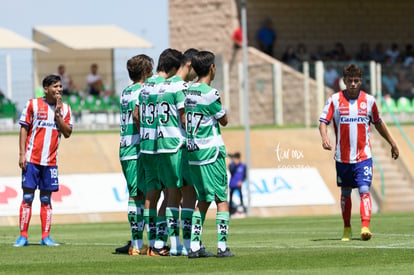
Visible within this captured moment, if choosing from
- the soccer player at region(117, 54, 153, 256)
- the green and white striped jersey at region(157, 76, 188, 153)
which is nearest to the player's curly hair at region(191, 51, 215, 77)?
the green and white striped jersey at region(157, 76, 188, 153)

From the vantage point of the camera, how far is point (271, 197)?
3238 cm

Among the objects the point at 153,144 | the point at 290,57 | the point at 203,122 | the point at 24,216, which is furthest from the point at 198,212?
the point at 290,57

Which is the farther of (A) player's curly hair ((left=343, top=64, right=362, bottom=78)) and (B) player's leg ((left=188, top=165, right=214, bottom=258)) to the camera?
(A) player's curly hair ((left=343, top=64, right=362, bottom=78))

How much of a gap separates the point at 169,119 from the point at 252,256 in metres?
1.86

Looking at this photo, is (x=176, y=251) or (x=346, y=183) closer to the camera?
(x=176, y=251)

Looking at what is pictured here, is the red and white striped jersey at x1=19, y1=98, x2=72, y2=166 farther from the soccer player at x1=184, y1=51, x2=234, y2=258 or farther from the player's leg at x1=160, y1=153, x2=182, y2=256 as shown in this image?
the soccer player at x1=184, y1=51, x2=234, y2=258

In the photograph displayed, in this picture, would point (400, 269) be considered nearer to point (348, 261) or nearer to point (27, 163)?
point (348, 261)

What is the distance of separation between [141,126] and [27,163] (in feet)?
10.1

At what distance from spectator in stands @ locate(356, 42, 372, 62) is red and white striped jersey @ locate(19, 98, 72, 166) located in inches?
1108

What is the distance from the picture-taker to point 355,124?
17.5 m

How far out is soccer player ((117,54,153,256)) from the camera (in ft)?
50.5

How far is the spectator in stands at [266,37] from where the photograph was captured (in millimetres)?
44531

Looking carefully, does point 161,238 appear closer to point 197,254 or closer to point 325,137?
Answer: point 197,254

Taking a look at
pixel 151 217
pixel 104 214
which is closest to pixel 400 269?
pixel 151 217
